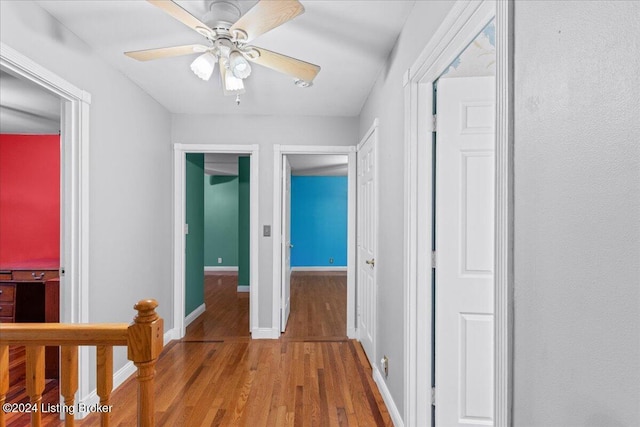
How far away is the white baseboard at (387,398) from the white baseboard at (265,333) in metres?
1.26

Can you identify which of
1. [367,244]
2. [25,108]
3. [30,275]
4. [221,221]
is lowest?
[30,275]

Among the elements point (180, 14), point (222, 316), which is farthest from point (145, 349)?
point (222, 316)

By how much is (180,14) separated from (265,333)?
311 centimetres

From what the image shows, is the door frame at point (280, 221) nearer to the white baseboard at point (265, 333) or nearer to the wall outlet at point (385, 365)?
the white baseboard at point (265, 333)

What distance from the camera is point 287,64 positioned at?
2045 mm

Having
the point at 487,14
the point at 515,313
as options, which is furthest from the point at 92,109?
the point at 515,313

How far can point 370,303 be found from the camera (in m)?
3.15

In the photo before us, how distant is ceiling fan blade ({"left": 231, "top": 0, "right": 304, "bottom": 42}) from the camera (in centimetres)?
150

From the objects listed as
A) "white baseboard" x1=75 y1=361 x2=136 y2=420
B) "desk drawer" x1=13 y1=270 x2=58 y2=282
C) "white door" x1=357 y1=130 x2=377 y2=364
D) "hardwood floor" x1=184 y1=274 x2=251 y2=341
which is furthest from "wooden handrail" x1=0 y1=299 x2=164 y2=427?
"hardwood floor" x1=184 y1=274 x2=251 y2=341

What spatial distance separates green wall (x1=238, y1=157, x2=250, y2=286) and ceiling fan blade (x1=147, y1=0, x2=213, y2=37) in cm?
397

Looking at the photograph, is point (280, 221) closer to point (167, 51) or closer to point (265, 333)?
point (265, 333)

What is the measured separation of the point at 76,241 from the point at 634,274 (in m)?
2.70

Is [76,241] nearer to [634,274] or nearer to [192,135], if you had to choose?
[192,135]

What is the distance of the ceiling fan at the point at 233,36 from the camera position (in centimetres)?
155
